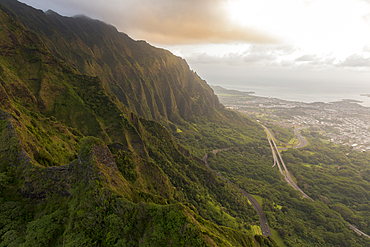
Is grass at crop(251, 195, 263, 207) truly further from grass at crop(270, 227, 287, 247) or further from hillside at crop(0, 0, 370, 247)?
grass at crop(270, 227, 287, 247)

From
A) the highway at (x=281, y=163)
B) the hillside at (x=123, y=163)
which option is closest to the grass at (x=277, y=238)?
the hillside at (x=123, y=163)

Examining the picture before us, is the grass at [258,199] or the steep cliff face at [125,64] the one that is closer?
the grass at [258,199]

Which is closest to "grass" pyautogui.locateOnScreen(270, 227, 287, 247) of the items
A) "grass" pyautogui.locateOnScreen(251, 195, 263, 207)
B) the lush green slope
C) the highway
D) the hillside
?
the hillside

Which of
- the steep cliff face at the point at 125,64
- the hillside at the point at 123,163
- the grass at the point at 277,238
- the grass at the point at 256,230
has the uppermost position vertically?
the steep cliff face at the point at 125,64

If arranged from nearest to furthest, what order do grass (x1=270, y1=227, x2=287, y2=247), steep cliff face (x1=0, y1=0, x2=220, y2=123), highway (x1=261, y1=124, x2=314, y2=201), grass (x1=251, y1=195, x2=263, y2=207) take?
grass (x1=270, y1=227, x2=287, y2=247) < grass (x1=251, y1=195, x2=263, y2=207) < steep cliff face (x1=0, y1=0, x2=220, y2=123) < highway (x1=261, y1=124, x2=314, y2=201)

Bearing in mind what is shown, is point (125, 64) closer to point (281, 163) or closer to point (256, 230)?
point (256, 230)

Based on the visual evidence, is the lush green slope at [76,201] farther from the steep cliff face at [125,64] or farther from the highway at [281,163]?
the highway at [281,163]

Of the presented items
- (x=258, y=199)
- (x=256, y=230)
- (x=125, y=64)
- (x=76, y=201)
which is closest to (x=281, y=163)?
(x=258, y=199)

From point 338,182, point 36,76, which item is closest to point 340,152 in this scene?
point 338,182
